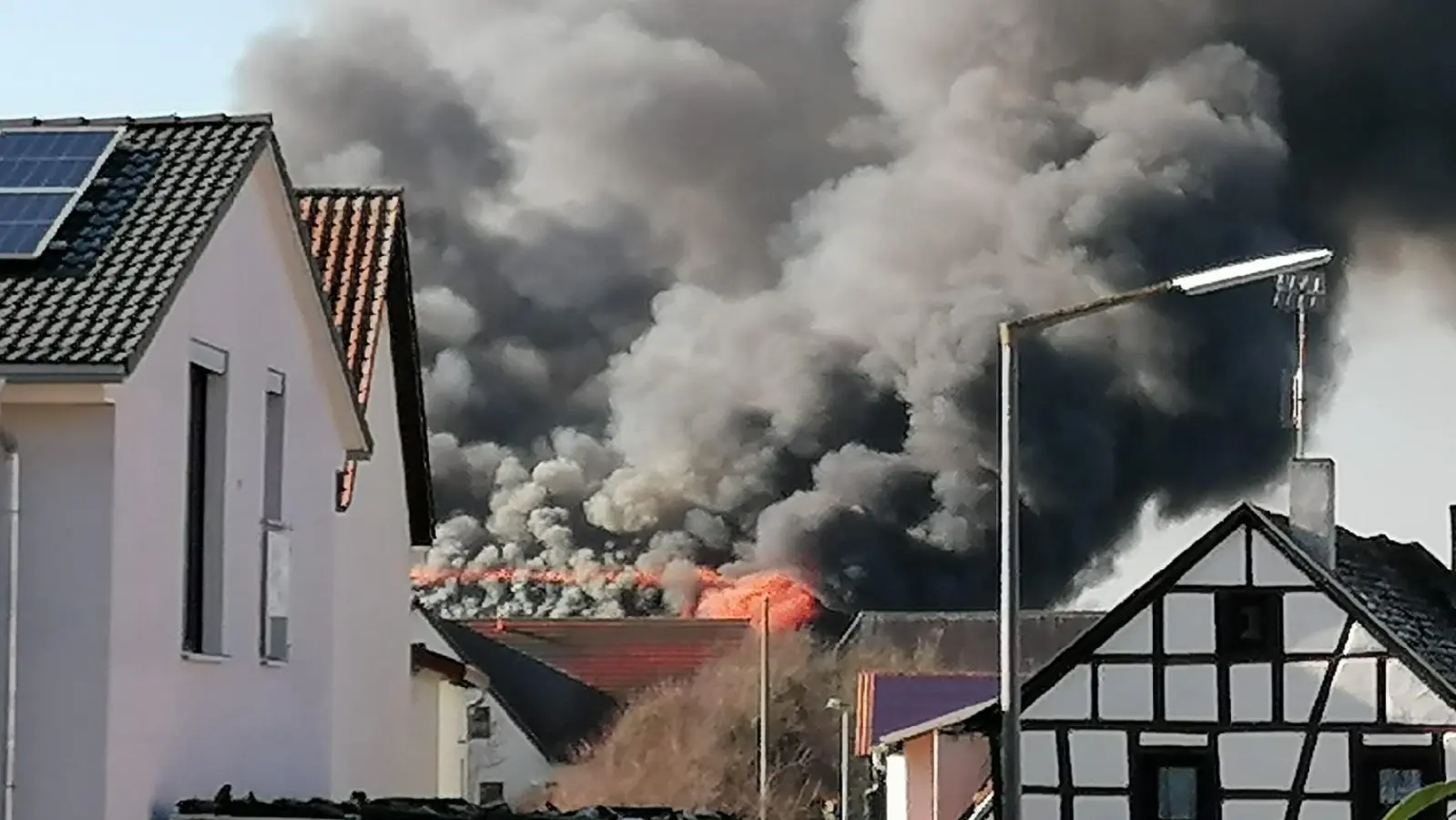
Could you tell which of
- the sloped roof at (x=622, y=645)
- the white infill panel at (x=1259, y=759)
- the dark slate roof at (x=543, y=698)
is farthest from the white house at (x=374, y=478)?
the sloped roof at (x=622, y=645)

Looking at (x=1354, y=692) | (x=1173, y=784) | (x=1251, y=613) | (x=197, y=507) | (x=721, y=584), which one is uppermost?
(x=721, y=584)

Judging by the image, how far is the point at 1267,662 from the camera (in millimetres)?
27234

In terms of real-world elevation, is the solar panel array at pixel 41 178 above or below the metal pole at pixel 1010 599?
above

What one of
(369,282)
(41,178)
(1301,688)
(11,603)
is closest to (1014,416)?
(41,178)

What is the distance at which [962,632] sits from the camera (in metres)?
78.4

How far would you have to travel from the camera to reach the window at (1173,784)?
27.4 m

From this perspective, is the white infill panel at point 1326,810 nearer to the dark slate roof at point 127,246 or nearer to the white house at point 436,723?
the white house at point 436,723

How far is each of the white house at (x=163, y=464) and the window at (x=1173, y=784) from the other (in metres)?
11.7

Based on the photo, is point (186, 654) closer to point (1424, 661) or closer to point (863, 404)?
point (1424, 661)

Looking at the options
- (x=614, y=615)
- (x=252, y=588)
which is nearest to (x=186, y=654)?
(x=252, y=588)

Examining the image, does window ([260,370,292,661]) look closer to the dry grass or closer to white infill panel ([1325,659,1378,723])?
white infill panel ([1325,659,1378,723])

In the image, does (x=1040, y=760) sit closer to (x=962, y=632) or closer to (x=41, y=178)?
(x=41, y=178)

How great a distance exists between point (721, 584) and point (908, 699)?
41131mm

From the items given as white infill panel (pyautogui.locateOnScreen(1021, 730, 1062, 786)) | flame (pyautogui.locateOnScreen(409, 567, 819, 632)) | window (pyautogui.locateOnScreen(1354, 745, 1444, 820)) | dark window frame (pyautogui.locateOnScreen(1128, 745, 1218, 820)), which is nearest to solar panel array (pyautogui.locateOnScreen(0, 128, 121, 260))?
white infill panel (pyautogui.locateOnScreen(1021, 730, 1062, 786))
